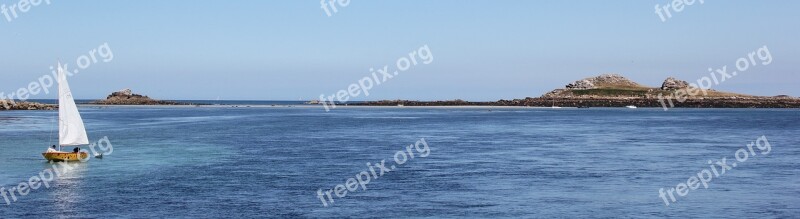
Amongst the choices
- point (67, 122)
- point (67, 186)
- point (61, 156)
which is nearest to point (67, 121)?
point (67, 122)

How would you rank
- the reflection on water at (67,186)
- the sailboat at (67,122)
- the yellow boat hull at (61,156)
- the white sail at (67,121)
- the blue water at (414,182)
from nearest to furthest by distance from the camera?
the blue water at (414,182), the reflection on water at (67,186), the yellow boat hull at (61,156), the sailboat at (67,122), the white sail at (67,121)

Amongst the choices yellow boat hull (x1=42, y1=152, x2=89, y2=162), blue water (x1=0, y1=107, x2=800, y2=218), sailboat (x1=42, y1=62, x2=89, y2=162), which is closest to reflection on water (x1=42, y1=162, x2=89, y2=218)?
blue water (x1=0, y1=107, x2=800, y2=218)

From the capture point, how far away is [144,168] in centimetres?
5294

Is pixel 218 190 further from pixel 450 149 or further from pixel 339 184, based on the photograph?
pixel 450 149

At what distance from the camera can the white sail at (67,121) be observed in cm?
5756

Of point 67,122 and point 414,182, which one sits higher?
point 67,122

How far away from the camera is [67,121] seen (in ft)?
191

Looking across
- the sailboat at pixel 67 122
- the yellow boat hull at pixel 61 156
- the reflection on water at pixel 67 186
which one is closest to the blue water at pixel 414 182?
the reflection on water at pixel 67 186

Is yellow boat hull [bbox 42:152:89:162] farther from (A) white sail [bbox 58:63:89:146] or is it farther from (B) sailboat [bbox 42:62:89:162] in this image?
(A) white sail [bbox 58:63:89:146]

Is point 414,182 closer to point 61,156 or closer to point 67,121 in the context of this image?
point 61,156

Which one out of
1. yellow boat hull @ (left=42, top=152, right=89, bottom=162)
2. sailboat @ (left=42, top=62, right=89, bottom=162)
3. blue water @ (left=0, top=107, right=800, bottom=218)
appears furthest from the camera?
sailboat @ (left=42, top=62, right=89, bottom=162)

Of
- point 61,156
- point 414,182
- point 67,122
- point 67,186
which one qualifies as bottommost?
point 414,182

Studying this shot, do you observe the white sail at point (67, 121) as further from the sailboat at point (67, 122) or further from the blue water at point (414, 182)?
the blue water at point (414, 182)

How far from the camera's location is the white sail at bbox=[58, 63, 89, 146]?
57.6 metres
